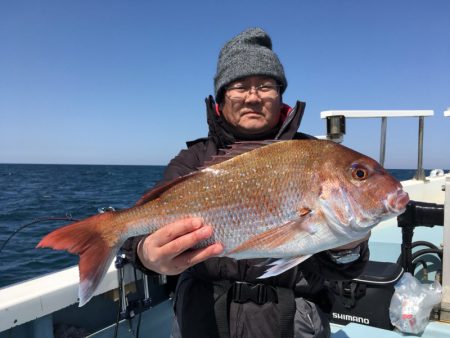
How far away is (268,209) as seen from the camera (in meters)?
1.85

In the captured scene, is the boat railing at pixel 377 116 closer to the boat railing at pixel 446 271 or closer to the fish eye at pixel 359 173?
the boat railing at pixel 446 271

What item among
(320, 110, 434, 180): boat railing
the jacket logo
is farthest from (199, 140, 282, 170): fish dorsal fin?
(320, 110, 434, 180): boat railing

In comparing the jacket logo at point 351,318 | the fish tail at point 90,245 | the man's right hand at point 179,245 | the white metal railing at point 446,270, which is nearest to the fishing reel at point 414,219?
the white metal railing at point 446,270

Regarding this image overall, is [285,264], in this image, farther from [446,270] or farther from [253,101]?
[446,270]

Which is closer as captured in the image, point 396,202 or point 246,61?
point 396,202

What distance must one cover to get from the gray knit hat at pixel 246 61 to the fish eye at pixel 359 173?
0.96 metres

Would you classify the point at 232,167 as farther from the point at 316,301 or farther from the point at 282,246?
the point at 316,301

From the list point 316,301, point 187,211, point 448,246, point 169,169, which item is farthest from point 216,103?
point 448,246

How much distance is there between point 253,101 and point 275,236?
1.03 metres

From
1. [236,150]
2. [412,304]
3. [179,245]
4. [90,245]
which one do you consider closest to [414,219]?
[412,304]

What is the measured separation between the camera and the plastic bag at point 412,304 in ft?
11.0

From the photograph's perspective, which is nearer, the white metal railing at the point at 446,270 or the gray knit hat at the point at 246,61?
the gray knit hat at the point at 246,61

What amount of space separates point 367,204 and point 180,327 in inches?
53.3

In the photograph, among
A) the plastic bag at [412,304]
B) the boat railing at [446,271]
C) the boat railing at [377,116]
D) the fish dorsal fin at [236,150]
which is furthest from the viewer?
the boat railing at [377,116]
